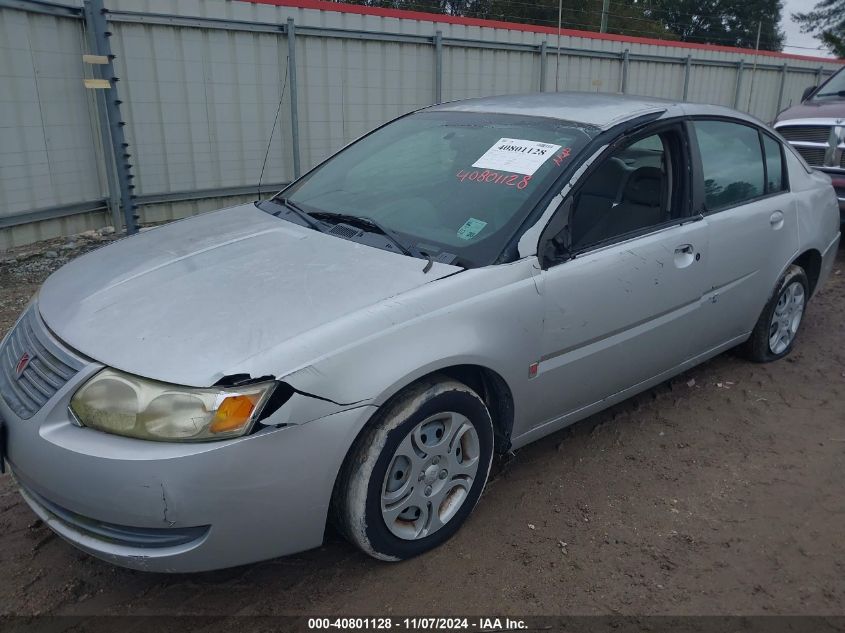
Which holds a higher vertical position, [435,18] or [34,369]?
[435,18]

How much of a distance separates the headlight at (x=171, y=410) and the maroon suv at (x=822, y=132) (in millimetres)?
6589

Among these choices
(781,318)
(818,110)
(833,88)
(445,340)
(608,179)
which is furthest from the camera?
(833,88)

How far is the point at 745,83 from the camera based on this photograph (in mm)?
14914

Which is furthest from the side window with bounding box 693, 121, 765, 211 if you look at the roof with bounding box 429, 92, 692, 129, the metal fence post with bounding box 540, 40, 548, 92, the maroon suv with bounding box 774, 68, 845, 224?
the metal fence post with bounding box 540, 40, 548, 92

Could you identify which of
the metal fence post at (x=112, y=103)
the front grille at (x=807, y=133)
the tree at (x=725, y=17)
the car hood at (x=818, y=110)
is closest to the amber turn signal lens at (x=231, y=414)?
the metal fence post at (x=112, y=103)

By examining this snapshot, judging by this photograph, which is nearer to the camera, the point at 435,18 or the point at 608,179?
the point at 608,179

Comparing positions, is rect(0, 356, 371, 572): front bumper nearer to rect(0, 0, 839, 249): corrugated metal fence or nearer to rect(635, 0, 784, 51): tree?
rect(0, 0, 839, 249): corrugated metal fence

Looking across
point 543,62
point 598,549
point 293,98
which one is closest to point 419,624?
point 598,549

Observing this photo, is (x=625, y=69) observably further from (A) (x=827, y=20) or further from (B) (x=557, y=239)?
(A) (x=827, y=20)

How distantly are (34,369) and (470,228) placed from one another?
170cm

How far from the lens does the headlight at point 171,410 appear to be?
85.4 inches

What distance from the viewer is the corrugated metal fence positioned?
246 inches

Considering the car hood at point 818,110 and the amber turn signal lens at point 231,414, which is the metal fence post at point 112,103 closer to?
the amber turn signal lens at point 231,414

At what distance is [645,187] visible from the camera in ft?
11.6
